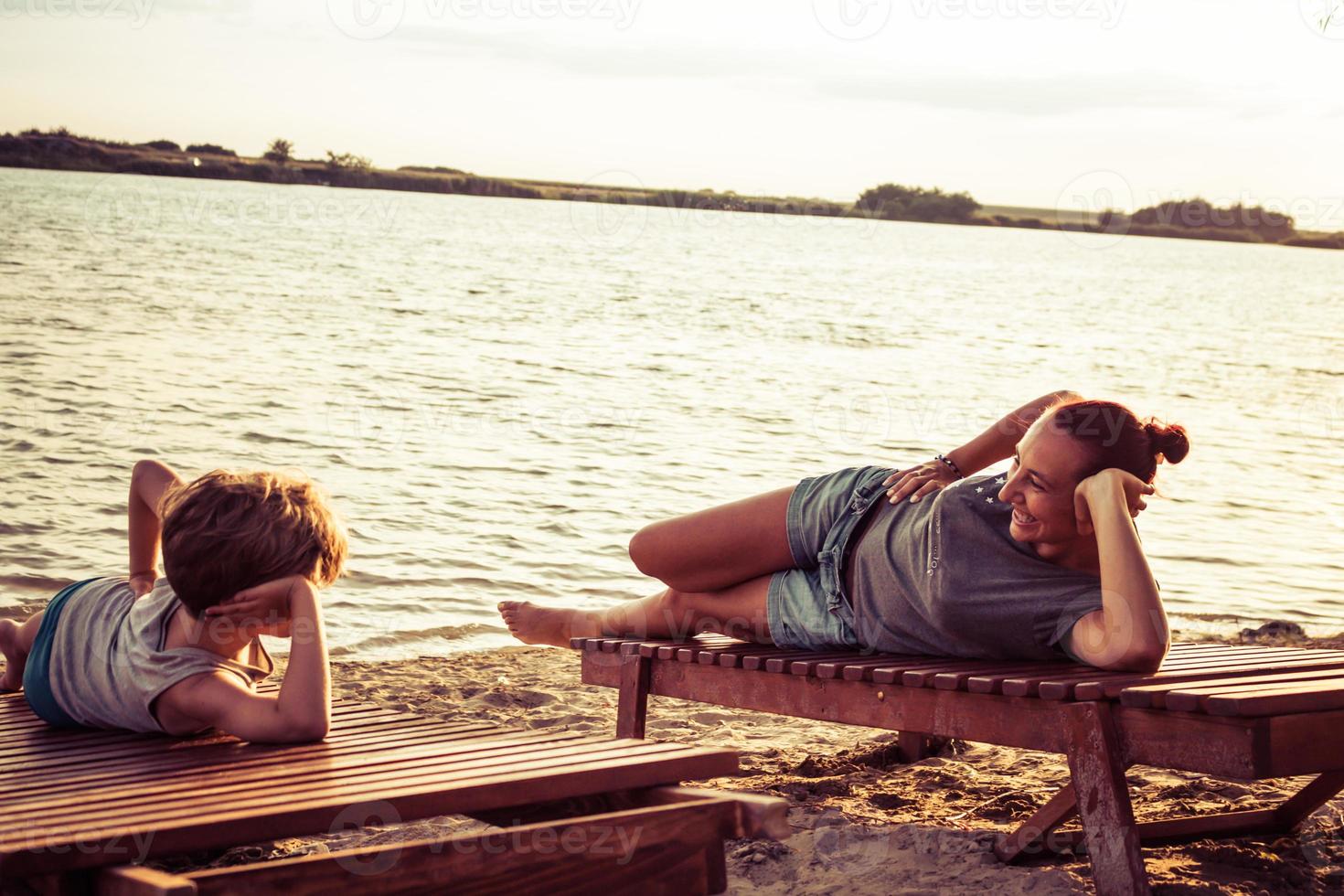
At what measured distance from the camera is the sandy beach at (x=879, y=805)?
3492mm

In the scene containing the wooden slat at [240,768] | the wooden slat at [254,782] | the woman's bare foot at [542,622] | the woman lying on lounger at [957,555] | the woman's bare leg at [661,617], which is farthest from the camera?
the woman's bare foot at [542,622]

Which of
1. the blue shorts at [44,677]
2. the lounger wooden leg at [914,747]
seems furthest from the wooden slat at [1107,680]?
the blue shorts at [44,677]

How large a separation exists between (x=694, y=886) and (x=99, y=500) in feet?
28.2

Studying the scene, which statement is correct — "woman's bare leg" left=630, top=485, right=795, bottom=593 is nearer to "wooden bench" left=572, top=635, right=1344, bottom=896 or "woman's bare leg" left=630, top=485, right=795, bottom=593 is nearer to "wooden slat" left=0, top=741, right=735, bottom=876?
"wooden bench" left=572, top=635, right=1344, bottom=896

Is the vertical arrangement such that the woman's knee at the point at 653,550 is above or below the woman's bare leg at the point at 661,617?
above

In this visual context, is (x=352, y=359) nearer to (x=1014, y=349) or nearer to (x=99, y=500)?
(x=99, y=500)

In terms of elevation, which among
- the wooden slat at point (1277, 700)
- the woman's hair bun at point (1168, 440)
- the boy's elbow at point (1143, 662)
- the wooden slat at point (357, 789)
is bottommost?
the wooden slat at point (357, 789)

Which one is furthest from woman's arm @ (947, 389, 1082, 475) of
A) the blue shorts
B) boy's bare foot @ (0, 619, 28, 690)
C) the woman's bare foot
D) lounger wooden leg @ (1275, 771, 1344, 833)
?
boy's bare foot @ (0, 619, 28, 690)

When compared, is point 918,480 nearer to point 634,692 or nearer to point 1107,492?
point 1107,492

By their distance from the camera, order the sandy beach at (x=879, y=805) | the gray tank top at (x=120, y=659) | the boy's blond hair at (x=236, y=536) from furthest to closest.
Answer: the sandy beach at (x=879, y=805), the gray tank top at (x=120, y=659), the boy's blond hair at (x=236, y=536)

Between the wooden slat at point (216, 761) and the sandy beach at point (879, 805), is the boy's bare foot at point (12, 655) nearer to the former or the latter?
the sandy beach at point (879, 805)

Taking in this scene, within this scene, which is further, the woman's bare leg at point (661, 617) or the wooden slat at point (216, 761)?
the woman's bare leg at point (661, 617)

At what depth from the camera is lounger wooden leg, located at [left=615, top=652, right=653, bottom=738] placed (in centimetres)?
421

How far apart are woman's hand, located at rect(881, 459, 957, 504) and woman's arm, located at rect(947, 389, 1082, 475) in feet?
0.32
